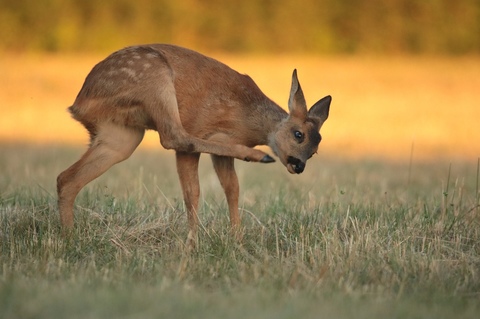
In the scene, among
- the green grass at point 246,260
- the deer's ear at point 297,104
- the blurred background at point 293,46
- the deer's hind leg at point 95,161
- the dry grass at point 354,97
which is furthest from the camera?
the blurred background at point 293,46

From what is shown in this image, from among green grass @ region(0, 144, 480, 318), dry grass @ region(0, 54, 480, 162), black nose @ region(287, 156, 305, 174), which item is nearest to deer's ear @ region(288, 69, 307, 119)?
black nose @ region(287, 156, 305, 174)

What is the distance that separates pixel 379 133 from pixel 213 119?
14.5 metres

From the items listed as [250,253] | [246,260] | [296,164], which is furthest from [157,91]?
[246,260]

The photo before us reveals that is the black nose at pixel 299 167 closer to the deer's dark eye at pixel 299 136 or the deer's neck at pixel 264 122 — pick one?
the deer's dark eye at pixel 299 136

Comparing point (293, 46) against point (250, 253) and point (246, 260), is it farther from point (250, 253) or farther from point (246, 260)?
point (246, 260)

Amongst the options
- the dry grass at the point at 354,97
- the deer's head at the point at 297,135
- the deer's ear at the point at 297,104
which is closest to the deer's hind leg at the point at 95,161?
the deer's head at the point at 297,135

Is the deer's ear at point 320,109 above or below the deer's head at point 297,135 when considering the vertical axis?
above

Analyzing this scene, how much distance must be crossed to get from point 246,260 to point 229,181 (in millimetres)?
1559

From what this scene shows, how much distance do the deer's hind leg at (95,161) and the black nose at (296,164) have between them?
4.89 ft

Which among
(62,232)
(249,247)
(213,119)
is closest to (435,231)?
(249,247)

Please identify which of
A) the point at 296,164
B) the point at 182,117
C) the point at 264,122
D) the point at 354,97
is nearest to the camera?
the point at 296,164

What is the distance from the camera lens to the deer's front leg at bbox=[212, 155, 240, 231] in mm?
8625

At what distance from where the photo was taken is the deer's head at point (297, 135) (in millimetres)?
8359

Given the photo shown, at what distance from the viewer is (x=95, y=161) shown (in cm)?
825
